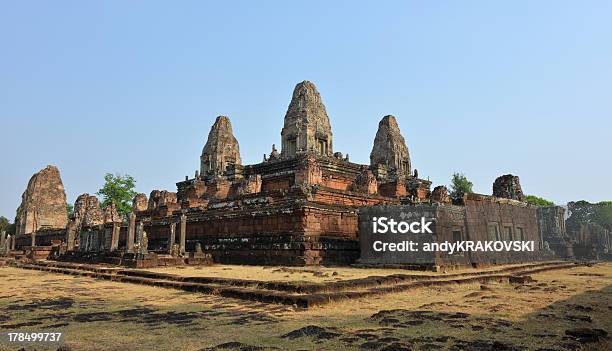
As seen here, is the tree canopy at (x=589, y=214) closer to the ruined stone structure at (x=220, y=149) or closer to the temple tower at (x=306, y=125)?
the temple tower at (x=306, y=125)

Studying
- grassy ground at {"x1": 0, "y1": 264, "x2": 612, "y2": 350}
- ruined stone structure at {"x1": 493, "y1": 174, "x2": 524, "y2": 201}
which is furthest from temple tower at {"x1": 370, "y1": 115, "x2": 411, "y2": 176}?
grassy ground at {"x1": 0, "y1": 264, "x2": 612, "y2": 350}

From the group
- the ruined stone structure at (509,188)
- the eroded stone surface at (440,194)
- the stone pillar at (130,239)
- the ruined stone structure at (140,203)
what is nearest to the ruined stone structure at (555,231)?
the ruined stone structure at (509,188)

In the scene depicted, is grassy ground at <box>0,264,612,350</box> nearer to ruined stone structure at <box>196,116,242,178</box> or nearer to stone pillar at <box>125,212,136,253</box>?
stone pillar at <box>125,212,136,253</box>

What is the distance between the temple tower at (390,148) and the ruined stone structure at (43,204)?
36.7 meters

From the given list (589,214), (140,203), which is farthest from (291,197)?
(589,214)

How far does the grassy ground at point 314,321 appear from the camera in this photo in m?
4.26

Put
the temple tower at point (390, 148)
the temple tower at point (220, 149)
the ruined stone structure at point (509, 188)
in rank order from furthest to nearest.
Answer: the temple tower at point (220, 149) < the temple tower at point (390, 148) < the ruined stone structure at point (509, 188)

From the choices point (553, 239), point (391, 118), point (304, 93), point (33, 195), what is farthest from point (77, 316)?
point (33, 195)

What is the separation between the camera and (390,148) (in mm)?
42219

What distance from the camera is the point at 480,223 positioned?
18.4 m

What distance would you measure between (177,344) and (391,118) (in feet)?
138

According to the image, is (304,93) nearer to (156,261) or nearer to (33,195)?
(156,261)

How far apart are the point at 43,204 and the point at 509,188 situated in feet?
158

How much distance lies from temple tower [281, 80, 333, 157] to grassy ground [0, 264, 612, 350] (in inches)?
1028
